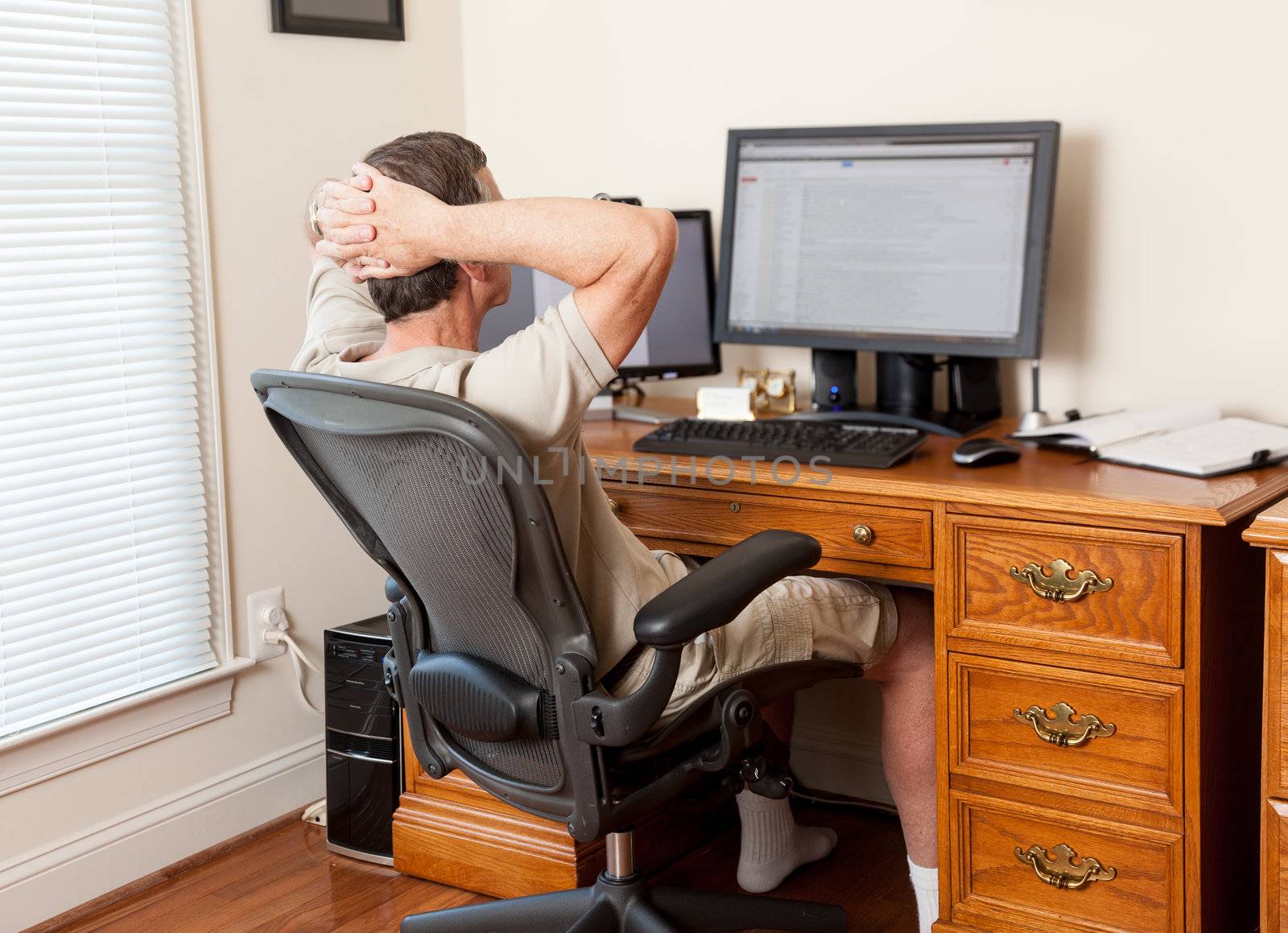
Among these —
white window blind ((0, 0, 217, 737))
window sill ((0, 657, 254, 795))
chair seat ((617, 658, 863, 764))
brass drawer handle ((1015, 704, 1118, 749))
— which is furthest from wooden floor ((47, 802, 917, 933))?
chair seat ((617, 658, 863, 764))

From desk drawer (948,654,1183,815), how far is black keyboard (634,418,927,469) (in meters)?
0.32

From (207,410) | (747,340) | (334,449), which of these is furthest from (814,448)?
(207,410)

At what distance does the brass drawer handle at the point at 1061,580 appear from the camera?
5.32ft

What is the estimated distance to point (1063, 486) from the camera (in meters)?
1.66

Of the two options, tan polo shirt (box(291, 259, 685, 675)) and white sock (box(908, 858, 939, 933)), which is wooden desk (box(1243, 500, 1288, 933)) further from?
tan polo shirt (box(291, 259, 685, 675))

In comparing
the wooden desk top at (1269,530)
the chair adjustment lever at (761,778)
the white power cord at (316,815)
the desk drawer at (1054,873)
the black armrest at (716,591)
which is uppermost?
the wooden desk top at (1269,530)

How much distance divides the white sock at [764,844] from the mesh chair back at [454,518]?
665mm

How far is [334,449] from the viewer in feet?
4.87

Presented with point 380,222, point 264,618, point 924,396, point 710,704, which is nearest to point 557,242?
point 380,222

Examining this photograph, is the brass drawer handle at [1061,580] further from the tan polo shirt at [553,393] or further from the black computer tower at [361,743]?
the black computer tower at [361,743]

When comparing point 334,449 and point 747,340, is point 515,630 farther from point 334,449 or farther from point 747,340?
point 747,340

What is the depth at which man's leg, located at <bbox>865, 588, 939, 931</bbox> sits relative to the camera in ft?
6.13

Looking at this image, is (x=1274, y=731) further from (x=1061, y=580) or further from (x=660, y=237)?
(x=660, y=237)

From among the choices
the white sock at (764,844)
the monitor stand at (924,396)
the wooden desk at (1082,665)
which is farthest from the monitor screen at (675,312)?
the white sock at (764,844)
